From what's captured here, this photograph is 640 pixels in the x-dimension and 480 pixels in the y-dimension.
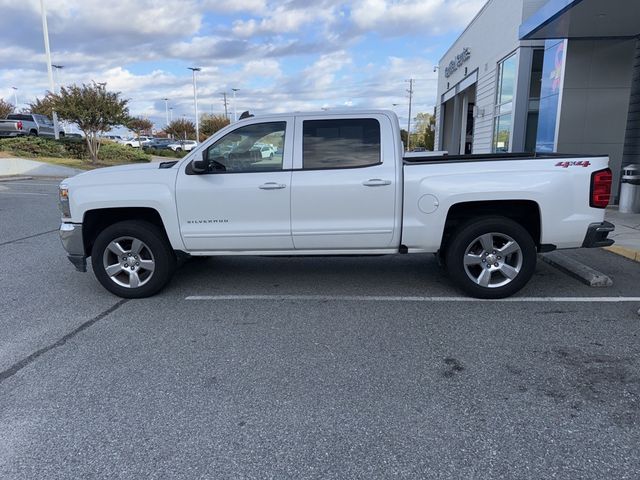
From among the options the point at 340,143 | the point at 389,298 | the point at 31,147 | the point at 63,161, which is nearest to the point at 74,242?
the point at 340,143

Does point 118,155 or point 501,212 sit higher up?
point 501,212

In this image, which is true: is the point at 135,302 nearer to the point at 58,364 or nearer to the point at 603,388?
the point at 58,364

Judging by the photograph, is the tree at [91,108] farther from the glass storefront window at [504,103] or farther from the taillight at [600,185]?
the taillight at [600,185]

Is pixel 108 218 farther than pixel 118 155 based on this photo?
No

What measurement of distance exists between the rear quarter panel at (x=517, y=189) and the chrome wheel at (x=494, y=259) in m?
0.35

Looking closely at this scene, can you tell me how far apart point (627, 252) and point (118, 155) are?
102 ft

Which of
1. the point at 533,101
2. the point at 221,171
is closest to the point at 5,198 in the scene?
the point at 221,171

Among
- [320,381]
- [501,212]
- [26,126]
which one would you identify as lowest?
[320,381]

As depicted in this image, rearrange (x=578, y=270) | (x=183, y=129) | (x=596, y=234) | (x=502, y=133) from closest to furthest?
1. (x=596, y=234)
2. (x=578, y=270)
3. (x=502, y=133)
4. (x=183, y=129)

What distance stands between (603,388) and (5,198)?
55.0ft

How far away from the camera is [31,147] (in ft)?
93.3

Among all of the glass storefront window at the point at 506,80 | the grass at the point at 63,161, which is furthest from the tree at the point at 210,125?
the glass storefront window at the point at 506,80

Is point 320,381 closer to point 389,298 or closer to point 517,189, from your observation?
point 389,298

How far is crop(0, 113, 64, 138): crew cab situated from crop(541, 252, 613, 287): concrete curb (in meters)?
34.6
